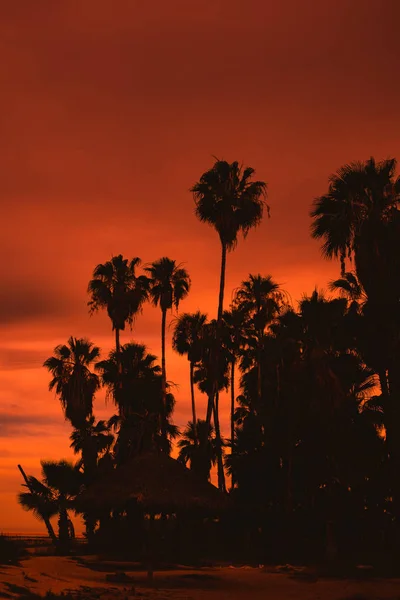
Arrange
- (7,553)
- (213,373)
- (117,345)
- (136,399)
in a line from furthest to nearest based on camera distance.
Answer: (117,345), (136,399), (213,373), (7,553)

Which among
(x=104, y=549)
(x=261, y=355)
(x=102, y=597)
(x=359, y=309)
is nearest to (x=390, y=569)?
(x=359, y=309)

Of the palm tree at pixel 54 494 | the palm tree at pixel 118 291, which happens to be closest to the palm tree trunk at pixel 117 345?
the palm tree at pixel 118 291

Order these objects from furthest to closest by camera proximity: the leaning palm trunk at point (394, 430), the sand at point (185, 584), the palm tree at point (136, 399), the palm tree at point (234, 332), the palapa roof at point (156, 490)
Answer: the palm tree at point (234, 332) < the palm tree at point (136, 399) < the leaning palm trunk at point (394, 430) < the palapa roof at point (156, 490) < the sand at point (185, 584)

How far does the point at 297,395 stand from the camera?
108 feet

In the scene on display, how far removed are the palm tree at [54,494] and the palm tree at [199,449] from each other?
608cm

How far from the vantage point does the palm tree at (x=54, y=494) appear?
3462 centimetres

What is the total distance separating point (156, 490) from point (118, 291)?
88.7 feet

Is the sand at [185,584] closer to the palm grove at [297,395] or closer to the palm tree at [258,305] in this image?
the palm grove at [297,395]

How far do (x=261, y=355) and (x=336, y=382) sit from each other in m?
16.5

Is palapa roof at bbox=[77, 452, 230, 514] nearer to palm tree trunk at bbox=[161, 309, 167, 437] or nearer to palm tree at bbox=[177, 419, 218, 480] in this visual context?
palm tree at bbox=[177, 419, 218, 480]

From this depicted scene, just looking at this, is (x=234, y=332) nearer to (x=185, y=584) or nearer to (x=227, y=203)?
(x=227, y=203)

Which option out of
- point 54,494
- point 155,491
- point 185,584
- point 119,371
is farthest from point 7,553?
point 119,371

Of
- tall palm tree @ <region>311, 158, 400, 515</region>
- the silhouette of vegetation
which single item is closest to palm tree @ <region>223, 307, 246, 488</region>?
tall palm tree @ <region>311, 158, 400, 515</region>

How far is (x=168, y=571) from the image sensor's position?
2670 centimetres
